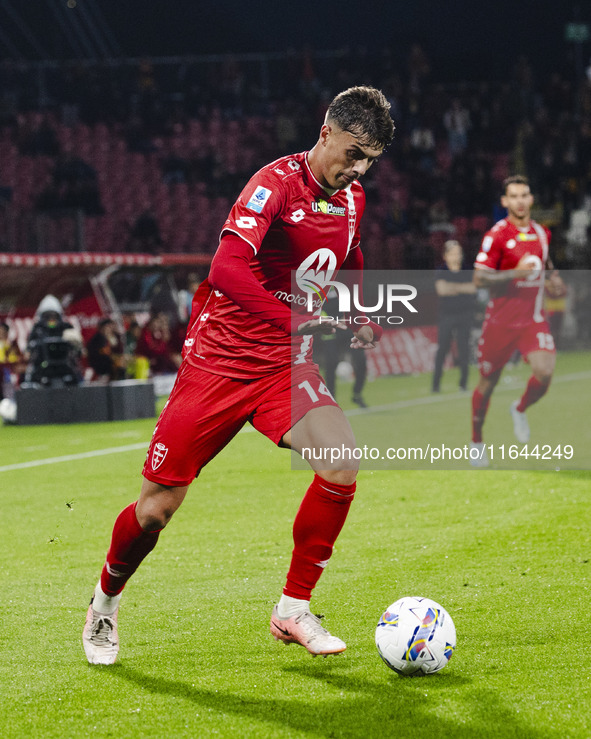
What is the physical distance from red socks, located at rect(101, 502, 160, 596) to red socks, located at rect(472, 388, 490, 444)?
16.9 ft

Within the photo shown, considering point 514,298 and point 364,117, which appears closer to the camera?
point 364,117

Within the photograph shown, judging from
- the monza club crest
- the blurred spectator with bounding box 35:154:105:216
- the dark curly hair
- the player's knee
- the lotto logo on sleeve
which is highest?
the blurred spectator with bounding box 35:154:105:216

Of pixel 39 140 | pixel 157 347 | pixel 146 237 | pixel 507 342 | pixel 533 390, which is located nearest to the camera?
pixel 507 342

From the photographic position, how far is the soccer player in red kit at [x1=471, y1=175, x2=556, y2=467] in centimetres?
834

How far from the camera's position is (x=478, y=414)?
8586 mm

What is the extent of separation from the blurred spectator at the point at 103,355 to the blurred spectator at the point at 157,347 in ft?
3.76

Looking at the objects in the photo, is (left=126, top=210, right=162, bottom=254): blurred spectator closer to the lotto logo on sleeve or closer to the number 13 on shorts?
the number 13 on shorts

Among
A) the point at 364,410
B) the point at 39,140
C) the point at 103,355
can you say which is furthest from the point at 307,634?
the point at 39,140

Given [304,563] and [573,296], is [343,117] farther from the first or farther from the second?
[573,296]

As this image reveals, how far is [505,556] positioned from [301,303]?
2.02 metres

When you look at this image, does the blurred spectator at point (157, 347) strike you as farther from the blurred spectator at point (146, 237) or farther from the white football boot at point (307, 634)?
the white football boot at point (307, 634)

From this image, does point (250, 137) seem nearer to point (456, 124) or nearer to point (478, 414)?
point (456, 124)

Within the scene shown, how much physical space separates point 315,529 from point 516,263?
520 cm

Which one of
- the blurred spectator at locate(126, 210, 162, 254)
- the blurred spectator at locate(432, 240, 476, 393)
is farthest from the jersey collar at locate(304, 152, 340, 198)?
the blurred spectator at locate(126, 210, 162, 254)
